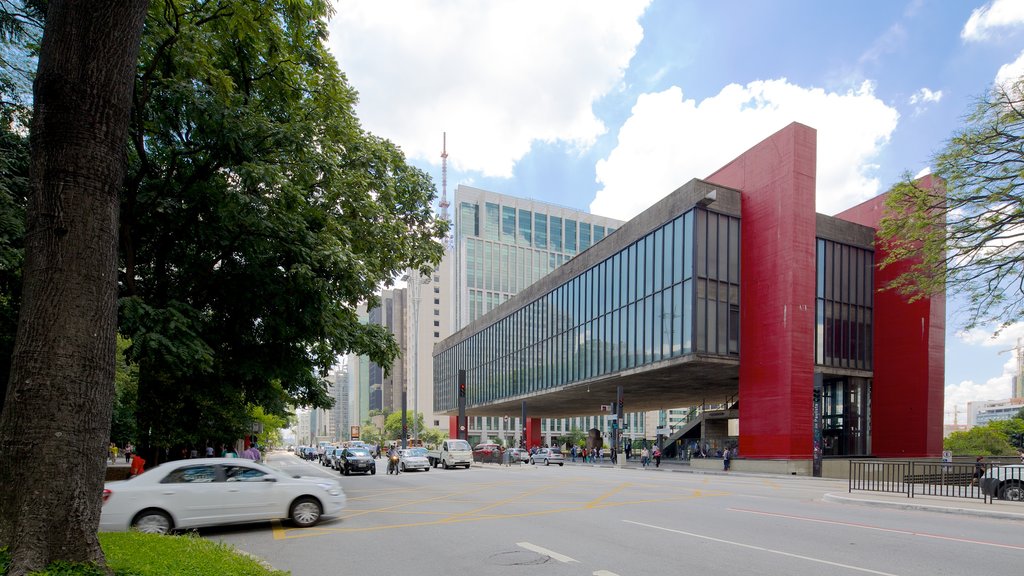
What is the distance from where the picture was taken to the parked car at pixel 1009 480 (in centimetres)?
1691

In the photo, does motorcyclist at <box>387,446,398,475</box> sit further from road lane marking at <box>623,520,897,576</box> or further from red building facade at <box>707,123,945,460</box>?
road lane marking at <box>623,520,897,576</box>

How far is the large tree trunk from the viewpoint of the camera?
4977 millimetres

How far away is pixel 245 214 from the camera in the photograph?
1355 centimetres

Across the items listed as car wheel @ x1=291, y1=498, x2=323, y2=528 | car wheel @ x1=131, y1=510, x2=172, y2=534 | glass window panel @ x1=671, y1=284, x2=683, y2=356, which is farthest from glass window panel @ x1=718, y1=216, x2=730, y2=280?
car wheel @ x1=131, y1=510, x2=172, y2=534

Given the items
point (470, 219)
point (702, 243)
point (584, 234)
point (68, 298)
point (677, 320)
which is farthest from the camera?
point (584, 234)

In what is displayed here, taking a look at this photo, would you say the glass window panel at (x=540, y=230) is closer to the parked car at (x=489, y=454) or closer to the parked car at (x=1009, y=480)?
the parked car at (x=489, y=454)

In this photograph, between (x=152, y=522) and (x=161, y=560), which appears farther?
(x=152, y=522)

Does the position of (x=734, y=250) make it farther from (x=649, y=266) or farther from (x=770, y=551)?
(x=770, y=551)

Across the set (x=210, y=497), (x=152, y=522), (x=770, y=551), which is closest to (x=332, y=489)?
(x=210, y=497)

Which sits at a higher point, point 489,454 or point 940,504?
point 940,504

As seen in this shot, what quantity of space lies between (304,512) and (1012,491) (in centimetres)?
1826

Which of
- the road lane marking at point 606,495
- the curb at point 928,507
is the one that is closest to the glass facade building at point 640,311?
the road lane marking at point 606,495

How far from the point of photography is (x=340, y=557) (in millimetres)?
9227

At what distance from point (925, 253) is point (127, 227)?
2140 cm
